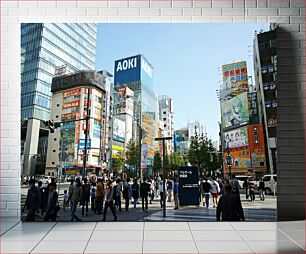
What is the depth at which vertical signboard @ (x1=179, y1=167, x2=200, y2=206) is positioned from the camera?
9867 mm

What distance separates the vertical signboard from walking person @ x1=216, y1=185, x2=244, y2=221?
14.0 feet

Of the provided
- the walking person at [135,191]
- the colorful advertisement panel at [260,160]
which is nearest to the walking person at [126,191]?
the walking person at [135,191]

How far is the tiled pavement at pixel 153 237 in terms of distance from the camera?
3.80 metres

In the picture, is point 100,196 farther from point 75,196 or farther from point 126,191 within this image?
point 126,191

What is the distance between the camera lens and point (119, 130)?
2388cm

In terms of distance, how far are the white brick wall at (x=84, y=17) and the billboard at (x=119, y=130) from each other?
16.8 m

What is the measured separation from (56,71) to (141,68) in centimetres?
249

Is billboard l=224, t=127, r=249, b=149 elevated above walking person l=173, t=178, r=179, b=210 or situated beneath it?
elevated above

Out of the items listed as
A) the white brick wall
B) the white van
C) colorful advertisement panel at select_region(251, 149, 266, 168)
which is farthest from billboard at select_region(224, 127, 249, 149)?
the white brick wall

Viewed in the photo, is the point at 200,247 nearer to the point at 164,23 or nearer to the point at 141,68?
the point at 164,23

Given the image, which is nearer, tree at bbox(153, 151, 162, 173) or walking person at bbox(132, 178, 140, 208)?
walking person at bbox(132, 178, 140, 208)

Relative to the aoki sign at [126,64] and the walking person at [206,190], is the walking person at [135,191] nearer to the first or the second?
the walking person at [206,190]

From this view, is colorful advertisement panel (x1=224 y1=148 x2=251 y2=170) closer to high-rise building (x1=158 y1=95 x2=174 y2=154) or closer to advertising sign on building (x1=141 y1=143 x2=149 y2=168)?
high-rise building (x1=158 y1=95 x2=174 y2=154)

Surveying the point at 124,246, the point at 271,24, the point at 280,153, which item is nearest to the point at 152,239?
the point at 124,246
